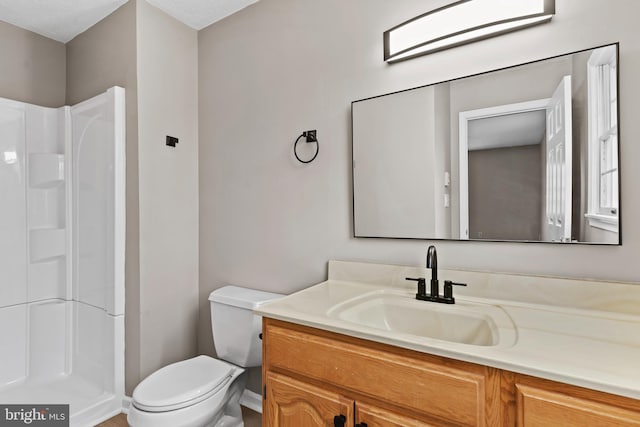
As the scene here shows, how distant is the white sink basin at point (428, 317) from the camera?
1.15 meters

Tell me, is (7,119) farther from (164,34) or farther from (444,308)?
(444,308)

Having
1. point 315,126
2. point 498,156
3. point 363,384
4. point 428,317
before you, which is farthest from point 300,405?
point 315,126

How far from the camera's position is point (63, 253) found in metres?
2.35

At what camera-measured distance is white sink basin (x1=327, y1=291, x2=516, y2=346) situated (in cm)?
115

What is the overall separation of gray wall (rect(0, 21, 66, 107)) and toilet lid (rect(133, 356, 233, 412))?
2.13m

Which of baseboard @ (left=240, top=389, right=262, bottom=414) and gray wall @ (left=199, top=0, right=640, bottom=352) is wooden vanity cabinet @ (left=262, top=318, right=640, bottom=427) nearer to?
gray wall @ (left=199, top=0, right=640, bottom=352)

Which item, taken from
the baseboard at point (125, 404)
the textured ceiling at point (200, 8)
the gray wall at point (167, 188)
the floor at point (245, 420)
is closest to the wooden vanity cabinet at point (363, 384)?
the floor at point (245, 420)

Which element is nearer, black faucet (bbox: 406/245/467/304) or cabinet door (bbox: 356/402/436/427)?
cabinet door (bbox: 356/402/436/427)

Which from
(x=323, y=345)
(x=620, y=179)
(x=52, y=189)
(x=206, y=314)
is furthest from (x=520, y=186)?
(x=52, y=189)

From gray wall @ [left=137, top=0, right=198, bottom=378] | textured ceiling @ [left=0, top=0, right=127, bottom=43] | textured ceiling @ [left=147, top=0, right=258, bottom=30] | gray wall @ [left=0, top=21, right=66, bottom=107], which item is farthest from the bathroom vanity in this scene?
gray wall @ [left=0, top=21, right=66, bottom=107]

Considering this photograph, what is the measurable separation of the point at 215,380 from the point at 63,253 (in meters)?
1.56

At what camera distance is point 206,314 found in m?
2.27

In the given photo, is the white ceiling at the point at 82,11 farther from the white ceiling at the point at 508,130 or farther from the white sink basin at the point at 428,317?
the white sink basin at the point at 428,317

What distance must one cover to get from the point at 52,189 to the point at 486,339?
2.79m
